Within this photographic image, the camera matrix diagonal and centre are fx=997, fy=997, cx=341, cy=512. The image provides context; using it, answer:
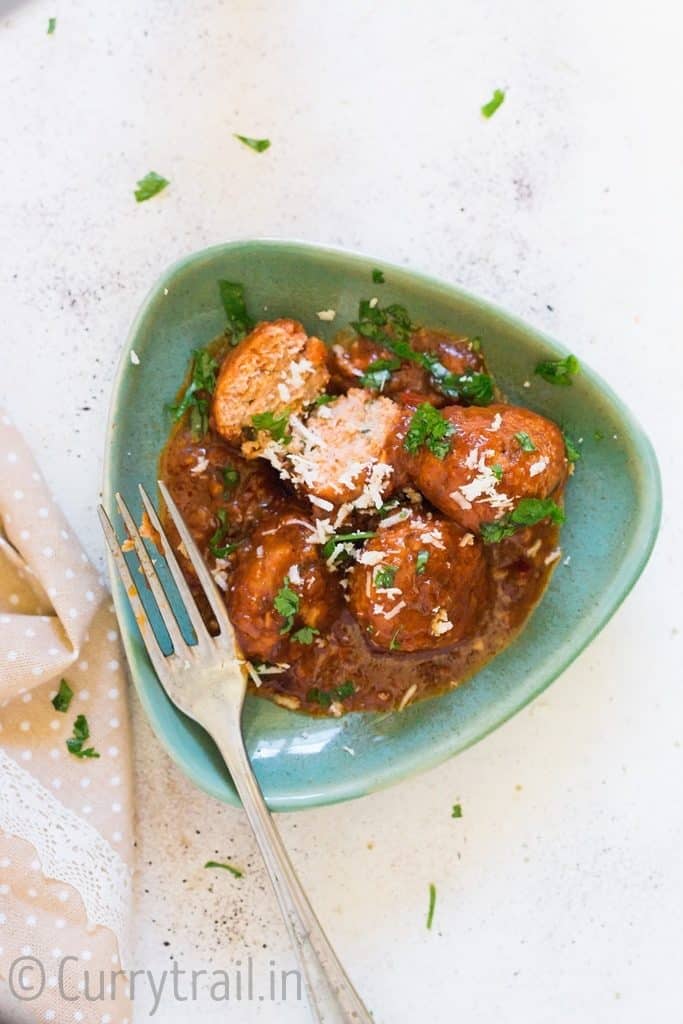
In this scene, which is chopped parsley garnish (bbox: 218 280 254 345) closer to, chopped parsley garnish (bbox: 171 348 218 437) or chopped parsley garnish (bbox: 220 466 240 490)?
chopped parsley garnish (bbox: 171 348 218 437)

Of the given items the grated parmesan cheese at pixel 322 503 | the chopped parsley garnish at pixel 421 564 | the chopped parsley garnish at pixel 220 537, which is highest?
the grated parmesan cheese at pixel 322 503

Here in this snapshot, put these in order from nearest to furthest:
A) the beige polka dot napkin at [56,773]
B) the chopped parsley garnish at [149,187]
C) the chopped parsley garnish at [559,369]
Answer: the chopped parsley garnish at [559,369] → the beige polka dot napkin at [56,773] → the chopped parsley garnish at [149,187]

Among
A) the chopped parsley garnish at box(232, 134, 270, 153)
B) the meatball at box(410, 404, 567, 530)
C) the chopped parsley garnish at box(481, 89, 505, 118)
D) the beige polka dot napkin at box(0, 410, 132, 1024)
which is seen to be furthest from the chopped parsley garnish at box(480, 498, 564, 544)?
the chopped parsley garnish at box(232, 134, 270, 153)

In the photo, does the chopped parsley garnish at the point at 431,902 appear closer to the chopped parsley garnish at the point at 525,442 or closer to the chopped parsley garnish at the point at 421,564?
the chopped parsley garnish at the point at 421,564

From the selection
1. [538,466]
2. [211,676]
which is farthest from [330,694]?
[538,466]

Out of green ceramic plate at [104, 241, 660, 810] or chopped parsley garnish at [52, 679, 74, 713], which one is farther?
chopped parsley garnish at [52, 679, 74, 713]

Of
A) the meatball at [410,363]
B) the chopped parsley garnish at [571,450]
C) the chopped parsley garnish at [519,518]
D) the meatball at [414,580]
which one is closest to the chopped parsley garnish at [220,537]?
the meatball at [414,580]

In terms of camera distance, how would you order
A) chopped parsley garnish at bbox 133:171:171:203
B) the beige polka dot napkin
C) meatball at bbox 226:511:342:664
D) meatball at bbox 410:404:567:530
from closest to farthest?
1. meatball at bbox 410:404:567:530
2. meatball at bbox 226:511:342:664
3. the beige polka dot napkin
4. chopped parsley garnish at bbox 133:171:171:203
